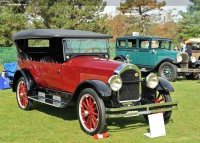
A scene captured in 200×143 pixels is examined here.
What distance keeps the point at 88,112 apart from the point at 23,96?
2.61 m

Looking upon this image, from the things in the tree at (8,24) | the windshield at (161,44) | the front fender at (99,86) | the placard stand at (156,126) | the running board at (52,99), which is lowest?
the placard stand at (156,126)

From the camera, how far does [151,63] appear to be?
14422 millimetres

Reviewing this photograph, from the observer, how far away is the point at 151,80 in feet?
20.1

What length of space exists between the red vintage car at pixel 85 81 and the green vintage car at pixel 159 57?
21.2ft

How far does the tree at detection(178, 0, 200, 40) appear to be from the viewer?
4119 cm

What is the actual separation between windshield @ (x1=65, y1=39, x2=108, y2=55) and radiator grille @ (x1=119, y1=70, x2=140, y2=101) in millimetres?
1386

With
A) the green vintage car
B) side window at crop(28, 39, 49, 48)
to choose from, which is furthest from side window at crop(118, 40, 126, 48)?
side window at crop(28, 39, 49, 48)

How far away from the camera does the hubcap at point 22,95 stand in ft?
25.7

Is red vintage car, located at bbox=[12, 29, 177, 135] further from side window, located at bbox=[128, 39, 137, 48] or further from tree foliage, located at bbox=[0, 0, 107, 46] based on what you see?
tree foliage, located at bbox=[0, 0, 107, 46]

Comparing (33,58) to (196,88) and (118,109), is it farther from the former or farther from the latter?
(196,88)

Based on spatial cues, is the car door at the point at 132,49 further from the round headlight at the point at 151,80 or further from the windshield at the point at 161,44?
the round headlight at the point at 151,80

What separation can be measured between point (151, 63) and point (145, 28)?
1210 inches

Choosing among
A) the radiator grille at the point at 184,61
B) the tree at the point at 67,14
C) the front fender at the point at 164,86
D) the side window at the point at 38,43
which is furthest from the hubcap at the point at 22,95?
the tree at the point at 67,14

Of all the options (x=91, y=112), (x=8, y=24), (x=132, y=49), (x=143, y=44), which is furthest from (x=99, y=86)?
(x=8, y=24)
